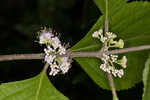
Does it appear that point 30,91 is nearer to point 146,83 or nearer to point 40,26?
point 146,83

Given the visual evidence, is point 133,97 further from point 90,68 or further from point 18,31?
point 18,31

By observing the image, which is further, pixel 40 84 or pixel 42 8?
pixel 42 8

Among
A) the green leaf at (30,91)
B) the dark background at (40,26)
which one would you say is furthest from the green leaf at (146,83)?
the dark background at (40,26)

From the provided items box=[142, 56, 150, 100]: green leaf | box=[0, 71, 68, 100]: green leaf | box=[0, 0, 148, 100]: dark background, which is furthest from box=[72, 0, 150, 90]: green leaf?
box=[0, 0, 148, 100]: dark background

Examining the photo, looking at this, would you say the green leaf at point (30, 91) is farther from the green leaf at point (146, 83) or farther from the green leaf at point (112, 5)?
the green leaf at point (112, 5)

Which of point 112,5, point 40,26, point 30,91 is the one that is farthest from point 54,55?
point 40,26

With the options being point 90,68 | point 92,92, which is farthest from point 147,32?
point 92,92
